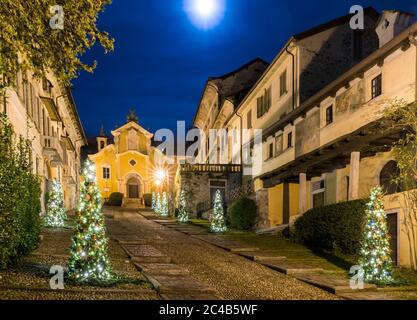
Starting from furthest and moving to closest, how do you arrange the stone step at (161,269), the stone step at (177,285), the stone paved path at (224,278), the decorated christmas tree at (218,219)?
the decorated christmas tree at (218,219), the stone step at (161,269), the stone paved path at (224,278), the stone step at (177,285)

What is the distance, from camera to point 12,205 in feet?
31.4

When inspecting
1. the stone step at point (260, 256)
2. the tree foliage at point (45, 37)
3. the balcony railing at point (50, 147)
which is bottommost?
the stone step at point (260, 256)

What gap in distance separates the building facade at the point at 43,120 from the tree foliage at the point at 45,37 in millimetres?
1035

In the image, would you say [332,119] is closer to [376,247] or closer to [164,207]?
[376,247]

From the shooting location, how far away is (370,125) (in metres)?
14.7

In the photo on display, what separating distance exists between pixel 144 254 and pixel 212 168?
20.7 m

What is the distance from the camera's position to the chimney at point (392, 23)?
1791 cm

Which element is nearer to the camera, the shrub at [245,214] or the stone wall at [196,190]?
the shrub at [245,214]

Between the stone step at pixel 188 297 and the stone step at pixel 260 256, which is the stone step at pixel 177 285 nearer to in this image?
the stone step at pixel 188 297

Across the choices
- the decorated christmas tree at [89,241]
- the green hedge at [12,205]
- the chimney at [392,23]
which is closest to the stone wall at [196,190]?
the chimney at [392,23]

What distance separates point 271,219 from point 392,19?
12.3 metres
